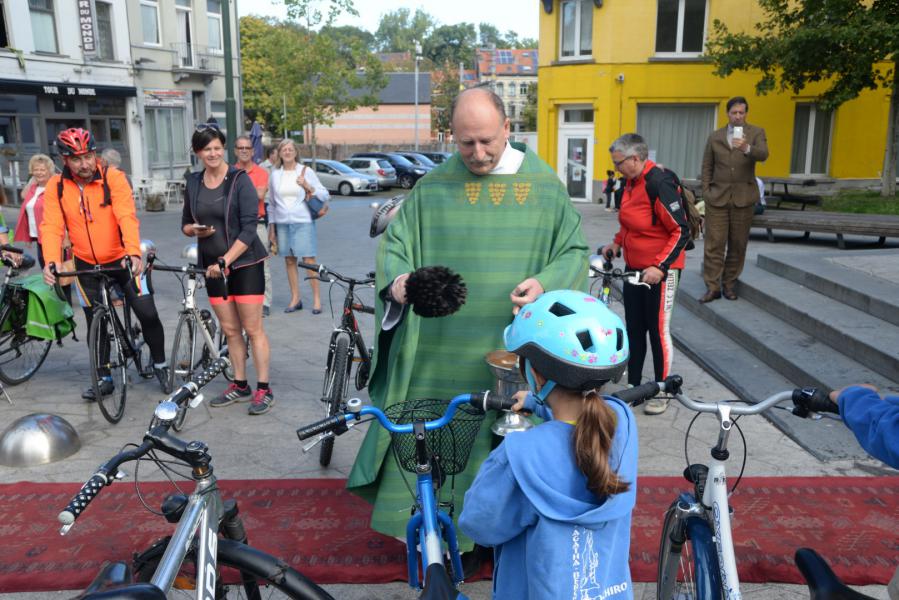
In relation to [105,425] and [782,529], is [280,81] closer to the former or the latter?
[105,425]

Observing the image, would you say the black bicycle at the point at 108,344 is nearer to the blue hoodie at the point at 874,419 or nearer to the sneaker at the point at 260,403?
the sneaker at the point at 260,403

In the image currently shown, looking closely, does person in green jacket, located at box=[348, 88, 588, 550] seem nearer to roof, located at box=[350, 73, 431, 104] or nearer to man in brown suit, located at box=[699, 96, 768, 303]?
man in brown suit, located at box=[699, 96, 768, 303]

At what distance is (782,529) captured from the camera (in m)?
3.88

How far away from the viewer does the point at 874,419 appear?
2064 mm

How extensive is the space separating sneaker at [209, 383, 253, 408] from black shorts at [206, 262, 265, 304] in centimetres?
76

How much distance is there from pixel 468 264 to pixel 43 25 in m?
23.7

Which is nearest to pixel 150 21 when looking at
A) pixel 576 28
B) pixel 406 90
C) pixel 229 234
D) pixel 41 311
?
pixel 576 28

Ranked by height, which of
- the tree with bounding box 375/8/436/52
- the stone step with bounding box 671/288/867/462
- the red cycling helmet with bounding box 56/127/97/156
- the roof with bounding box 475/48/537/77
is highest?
the tree with bounding box 375/8/436/52

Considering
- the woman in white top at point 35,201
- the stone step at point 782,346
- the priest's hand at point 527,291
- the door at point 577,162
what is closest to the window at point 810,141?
the door at point 577,162

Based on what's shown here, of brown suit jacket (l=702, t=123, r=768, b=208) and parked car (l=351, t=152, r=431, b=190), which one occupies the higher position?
brown suit jacket (l=702, t=123, r=768, b=208)

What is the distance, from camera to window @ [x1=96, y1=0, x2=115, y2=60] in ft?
79.9

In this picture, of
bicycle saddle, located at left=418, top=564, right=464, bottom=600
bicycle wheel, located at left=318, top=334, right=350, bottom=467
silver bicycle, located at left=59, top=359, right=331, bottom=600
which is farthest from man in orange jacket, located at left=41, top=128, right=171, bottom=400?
bicycle saddle, located at left=418, top=564, right=464, bottom=600

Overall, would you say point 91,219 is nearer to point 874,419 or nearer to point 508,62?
point 874,419

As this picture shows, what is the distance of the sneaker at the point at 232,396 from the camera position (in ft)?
18.8
